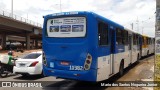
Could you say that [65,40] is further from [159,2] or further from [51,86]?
[159,2]

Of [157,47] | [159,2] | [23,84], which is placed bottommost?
[23,84]

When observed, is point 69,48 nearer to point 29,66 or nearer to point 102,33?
point 102,33

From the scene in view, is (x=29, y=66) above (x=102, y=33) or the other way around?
the other way around

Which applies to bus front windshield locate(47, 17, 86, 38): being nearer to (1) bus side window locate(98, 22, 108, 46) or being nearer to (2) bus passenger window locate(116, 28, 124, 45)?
(1) bus side window locate(98, 22, 108, 46)

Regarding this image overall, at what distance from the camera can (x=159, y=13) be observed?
264 inches

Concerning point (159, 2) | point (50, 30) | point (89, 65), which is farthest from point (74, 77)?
point (159, 2)

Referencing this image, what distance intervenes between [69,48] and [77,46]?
1.24 ft

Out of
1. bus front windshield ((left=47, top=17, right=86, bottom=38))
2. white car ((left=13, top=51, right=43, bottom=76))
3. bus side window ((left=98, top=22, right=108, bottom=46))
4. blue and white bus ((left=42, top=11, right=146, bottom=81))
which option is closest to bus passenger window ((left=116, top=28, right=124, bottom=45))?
blue and white bus ((left=42, top=11, right=146, bottom=81))

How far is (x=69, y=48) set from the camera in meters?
9.17

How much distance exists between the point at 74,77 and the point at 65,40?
5.13ft

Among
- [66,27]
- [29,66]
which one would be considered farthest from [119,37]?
[29,66]

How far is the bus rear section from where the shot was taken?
872cm

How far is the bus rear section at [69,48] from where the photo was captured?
8.72m

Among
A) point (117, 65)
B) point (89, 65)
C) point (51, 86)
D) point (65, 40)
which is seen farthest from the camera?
point (117, 65)
